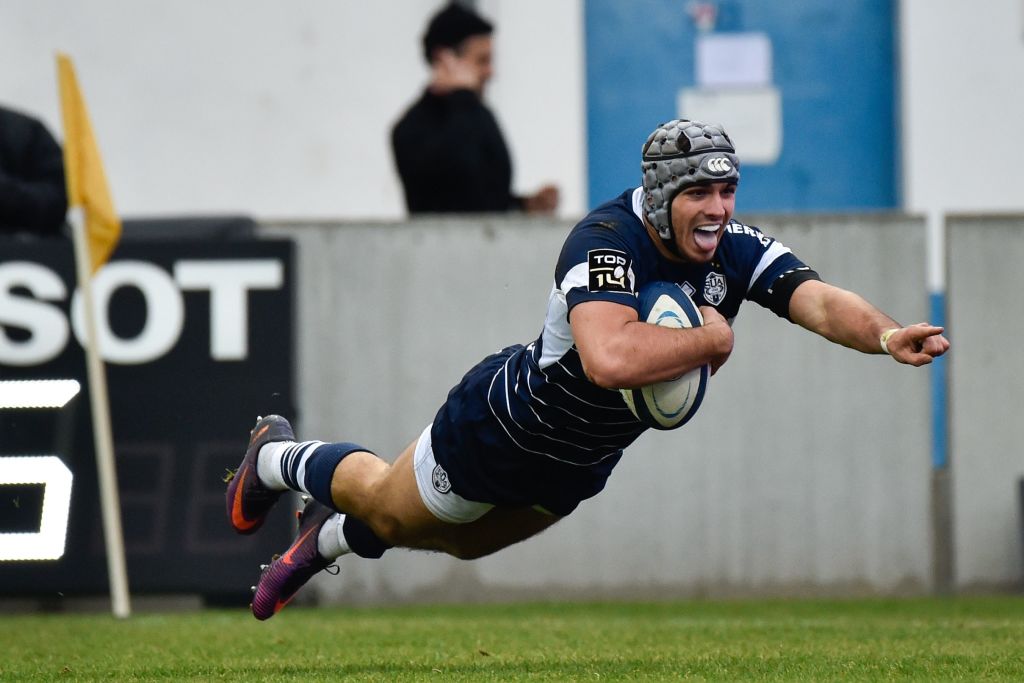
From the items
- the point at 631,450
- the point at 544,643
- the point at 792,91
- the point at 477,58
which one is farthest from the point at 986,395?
the point at 544,643

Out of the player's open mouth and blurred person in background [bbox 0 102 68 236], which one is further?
blurred person in background [bbox 0 102 68 236]

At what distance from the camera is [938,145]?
512 inches

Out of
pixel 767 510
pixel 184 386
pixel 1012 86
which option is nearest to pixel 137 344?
pixel 184 386

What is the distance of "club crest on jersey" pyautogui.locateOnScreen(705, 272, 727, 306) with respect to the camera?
20.8ft

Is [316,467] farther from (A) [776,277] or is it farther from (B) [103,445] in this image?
(B) [103,445]

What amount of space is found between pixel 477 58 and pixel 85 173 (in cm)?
225

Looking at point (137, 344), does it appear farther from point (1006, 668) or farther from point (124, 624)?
point (1006, 668)

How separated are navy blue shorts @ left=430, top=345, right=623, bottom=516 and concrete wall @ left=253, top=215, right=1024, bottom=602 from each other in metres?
3.34

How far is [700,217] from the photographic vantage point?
6074 mm

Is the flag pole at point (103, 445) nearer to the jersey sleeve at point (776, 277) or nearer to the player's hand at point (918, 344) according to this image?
the jersey sleeve at point (776, 277)

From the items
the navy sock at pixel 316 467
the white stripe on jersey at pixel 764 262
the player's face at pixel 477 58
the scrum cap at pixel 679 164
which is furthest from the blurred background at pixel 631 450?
the scrum cap at pixel 679 164

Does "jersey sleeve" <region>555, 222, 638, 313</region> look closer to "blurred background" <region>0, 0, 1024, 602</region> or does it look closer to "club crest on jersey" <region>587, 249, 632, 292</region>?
"club crest on jersey" <region>587, 249, 632, 292</region>

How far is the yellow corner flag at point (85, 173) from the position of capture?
9734 millimetres

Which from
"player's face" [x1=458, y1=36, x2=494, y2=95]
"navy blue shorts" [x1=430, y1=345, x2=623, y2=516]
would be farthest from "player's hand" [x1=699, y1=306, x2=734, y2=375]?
"player's face" [x1=458, y1=36, x2=494, y2=95]
